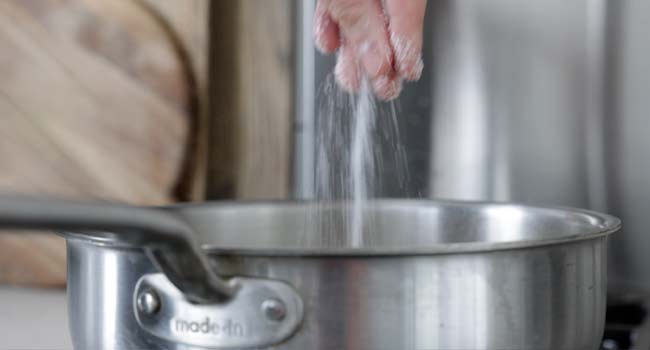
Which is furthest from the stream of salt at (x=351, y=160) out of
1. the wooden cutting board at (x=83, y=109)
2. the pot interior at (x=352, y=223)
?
the wooden cutting board at (x=83, y=109)

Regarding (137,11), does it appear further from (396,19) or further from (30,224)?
(30,224)

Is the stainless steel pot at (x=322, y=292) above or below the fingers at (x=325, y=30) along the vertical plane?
below

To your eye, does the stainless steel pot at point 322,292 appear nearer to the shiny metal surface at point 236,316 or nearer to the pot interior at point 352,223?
the shiny metal surface at point 236,316

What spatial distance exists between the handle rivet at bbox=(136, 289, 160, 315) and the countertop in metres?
0.32

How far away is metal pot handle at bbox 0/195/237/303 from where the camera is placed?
26cm

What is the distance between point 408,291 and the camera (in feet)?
1.08

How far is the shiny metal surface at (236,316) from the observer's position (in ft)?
1.08

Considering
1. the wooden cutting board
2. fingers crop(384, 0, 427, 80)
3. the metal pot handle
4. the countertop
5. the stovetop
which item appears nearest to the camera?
the metal pot handle

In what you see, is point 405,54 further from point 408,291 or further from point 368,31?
point 408,291

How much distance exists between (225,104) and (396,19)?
430 millimetres

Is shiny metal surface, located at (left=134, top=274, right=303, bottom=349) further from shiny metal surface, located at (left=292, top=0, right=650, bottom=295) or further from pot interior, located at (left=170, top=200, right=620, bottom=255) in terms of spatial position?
shiny metal surface, located at (left=292, top=0, right=650, bottom=295)

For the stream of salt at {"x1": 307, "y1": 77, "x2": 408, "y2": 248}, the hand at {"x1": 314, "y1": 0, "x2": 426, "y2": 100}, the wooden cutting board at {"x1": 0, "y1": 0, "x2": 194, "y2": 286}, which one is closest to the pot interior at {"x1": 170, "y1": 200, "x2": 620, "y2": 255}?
the stream of salt at {"x1": 307, "y1": 77, "x2": 408, "y2": 248}

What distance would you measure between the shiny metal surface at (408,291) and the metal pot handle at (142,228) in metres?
0.01

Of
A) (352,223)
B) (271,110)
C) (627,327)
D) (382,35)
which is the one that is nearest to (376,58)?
(382,35)
